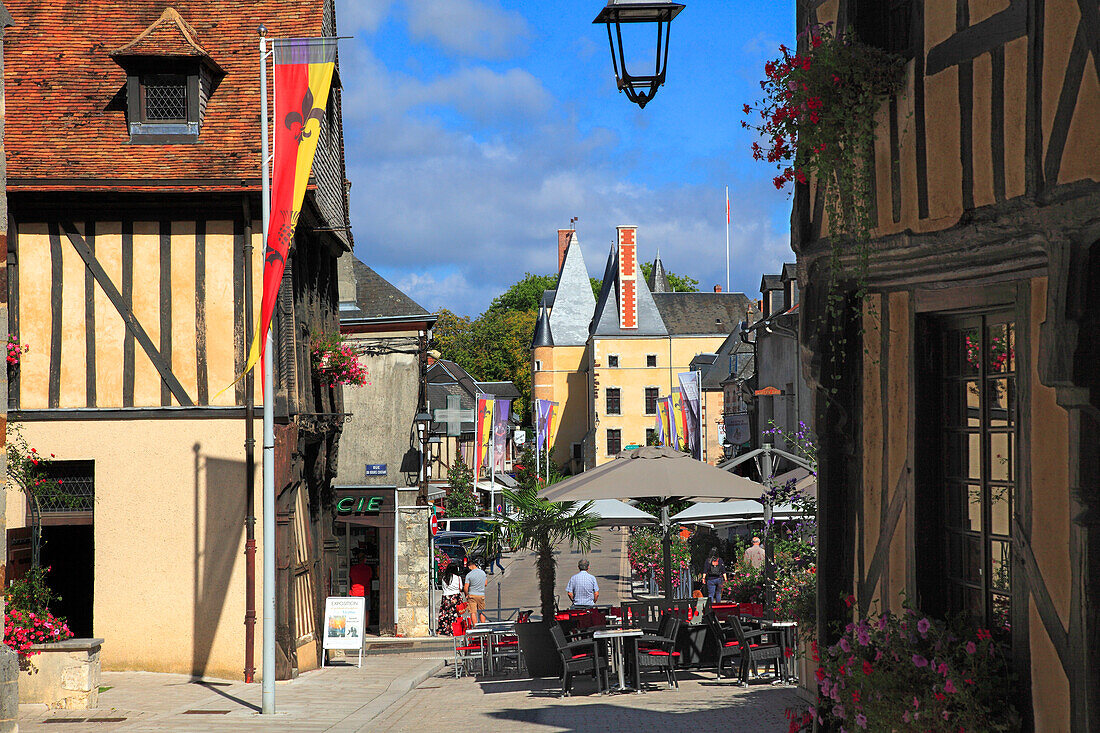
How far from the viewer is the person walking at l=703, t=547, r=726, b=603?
2084 centimetres

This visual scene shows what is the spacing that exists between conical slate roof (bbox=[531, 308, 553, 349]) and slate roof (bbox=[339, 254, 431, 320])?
57.5 metres

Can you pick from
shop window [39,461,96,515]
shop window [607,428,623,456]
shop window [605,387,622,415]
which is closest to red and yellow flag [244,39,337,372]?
shop window [39,461,96,515]

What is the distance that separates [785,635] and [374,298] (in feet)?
48.2

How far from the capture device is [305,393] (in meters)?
16.0

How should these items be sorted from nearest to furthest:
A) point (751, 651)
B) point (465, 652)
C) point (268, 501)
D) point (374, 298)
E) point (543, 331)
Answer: point (268, 501)
point (751, 651)
point (465, 652)
point (374, 298)
point (543, 331)

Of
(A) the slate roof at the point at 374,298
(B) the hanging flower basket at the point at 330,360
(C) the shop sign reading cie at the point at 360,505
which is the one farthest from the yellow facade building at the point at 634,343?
(B) the hanging flower basket at the point at 330,360

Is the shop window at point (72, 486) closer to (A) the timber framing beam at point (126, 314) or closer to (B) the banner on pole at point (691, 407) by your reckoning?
(A) the timber framing beam at point (126, 314)

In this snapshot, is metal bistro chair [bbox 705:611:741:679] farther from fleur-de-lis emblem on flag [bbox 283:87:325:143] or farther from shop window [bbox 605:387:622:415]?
shop window [bbox 605:387:622:415]

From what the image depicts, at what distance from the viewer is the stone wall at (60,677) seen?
11.1 m

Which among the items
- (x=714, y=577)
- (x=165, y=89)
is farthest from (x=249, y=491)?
(x=714, y=577)

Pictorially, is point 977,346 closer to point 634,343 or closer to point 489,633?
point 489,633

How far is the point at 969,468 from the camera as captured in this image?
6234 mm

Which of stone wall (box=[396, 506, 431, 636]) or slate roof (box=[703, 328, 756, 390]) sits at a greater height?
slate roof (box=[703, 328, 756, 390])

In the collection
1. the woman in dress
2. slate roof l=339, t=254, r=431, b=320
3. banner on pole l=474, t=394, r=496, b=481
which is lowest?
the woman in dress
